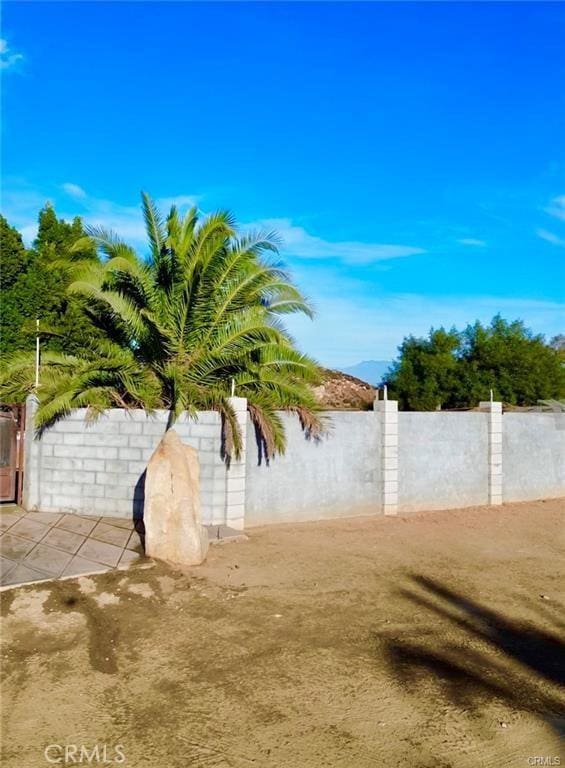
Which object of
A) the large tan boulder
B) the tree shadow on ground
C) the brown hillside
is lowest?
the tree shadow on ground

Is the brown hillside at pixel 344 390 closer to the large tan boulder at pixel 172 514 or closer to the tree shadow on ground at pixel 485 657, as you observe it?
the large tan boulder at pixel 172 514

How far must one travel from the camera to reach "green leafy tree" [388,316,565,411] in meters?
24.4

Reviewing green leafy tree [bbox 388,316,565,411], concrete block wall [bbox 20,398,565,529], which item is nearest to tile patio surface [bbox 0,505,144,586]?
concrete block wall [bbox 20,398,565,529]

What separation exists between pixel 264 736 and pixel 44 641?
241cm

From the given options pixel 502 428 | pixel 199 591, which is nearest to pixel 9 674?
pixel 199 591

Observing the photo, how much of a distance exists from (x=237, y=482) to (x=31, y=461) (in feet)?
11.3

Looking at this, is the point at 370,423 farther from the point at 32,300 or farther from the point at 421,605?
the point at 32,300

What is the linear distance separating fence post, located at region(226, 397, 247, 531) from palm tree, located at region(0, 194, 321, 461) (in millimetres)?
187

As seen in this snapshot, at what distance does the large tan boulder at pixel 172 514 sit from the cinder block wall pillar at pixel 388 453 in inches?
179

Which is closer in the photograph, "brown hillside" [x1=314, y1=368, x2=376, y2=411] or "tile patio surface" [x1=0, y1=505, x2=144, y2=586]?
"tile patio surface" [x1=0, y1=505, x2=144, y2=586]

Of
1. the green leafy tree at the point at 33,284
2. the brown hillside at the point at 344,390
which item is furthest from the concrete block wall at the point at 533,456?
the green leafy tree at the point at 33,284

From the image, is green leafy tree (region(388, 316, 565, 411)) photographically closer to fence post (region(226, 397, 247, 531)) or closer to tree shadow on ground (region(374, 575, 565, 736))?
fence post (region(226, 397, 247, 531))

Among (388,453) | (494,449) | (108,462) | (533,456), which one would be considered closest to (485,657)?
(388,453)

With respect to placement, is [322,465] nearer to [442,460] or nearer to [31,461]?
[442,460]
